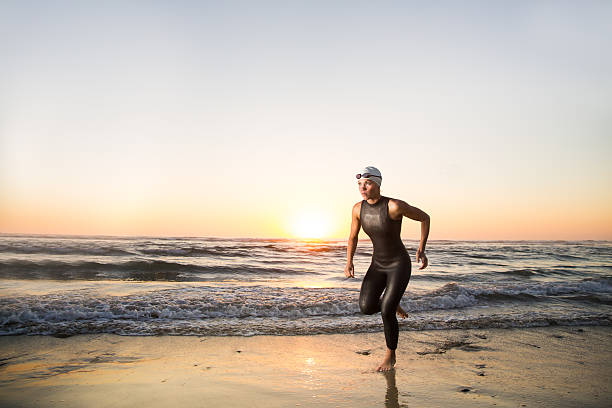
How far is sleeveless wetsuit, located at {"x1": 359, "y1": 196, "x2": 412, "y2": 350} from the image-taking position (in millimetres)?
4949

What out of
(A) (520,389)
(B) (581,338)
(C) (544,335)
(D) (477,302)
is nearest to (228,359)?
(A) (520,389)

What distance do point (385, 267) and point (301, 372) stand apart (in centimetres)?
166

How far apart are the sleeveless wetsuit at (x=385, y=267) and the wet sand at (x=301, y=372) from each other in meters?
0.75

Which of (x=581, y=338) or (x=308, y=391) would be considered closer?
(x=308, y=391)

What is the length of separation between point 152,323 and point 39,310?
246 cm

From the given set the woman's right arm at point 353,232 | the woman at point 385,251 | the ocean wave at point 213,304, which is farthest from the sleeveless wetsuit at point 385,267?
the ocean wave at point 213,304

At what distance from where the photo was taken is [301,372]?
16.1 feet

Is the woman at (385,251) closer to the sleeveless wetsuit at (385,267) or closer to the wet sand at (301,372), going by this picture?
the sleeveless wetsuit at (385,267)

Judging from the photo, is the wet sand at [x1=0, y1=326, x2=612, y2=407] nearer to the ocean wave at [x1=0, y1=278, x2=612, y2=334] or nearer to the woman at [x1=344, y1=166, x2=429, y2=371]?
the woman at [x1=344, y1=166, x2=429, y2=371]

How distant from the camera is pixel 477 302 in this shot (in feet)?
35.5

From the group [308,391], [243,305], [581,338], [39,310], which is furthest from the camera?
[243,305]

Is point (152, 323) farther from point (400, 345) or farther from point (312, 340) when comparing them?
point (400, 345)

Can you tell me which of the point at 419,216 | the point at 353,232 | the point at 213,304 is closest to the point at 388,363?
the point at 353,232

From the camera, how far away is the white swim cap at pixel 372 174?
4.95 metres
